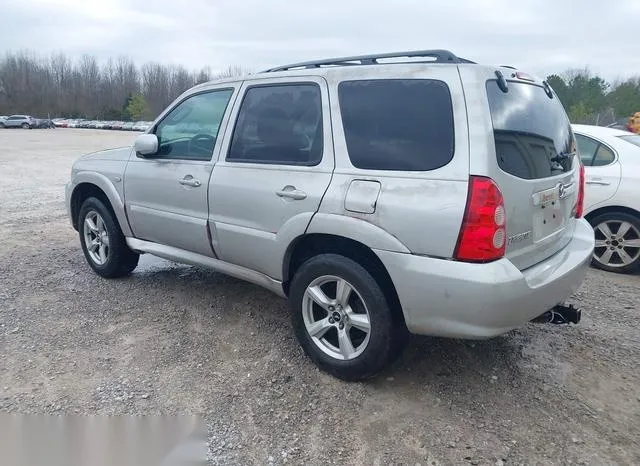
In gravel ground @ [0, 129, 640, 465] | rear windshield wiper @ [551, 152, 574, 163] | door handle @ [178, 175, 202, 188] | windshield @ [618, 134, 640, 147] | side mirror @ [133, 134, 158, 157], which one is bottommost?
gravel ground @ [0, 129, 640, 465]

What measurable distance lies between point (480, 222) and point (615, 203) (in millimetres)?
3678

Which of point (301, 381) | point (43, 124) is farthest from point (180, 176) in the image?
point (43, 124)

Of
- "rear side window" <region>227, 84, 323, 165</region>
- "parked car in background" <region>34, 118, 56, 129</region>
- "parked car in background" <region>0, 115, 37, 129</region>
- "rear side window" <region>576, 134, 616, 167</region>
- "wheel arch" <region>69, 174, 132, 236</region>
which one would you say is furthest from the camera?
"parked car in background" <region>34, 118, 56, 129</region>

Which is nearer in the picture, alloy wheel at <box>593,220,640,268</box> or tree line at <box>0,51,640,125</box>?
alloy wheel at <box>593,220,640,268</box>

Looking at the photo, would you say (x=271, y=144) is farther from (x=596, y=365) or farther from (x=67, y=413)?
(x=596, y=365)

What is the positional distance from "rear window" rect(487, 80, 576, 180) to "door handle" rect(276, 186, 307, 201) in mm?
1168

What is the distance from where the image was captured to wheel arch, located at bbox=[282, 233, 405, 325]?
3.02 metres

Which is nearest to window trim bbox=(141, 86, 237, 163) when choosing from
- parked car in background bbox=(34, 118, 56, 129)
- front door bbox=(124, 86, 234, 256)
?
front door bbox=(124, 86, 234, 256)

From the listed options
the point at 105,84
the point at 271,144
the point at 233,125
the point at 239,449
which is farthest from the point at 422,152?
the point at 105,84

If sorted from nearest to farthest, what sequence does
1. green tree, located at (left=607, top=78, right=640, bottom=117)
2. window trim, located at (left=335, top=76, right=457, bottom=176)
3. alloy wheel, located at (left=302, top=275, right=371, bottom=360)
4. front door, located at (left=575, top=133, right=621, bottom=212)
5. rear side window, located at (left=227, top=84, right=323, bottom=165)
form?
window trim, located at (left=335, top=76, right=457, bottom=176), alloy wheel, located at (left=302, top=275, right=371, bottom=360), rear side window, located at (left=227, top=84, right=323, bottom=165), front door, located at (left=575, top=133, right=621, bottom=212), green tree, located at (left=607, top=78, right=640, bottom=117)

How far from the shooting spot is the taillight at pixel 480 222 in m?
2.61

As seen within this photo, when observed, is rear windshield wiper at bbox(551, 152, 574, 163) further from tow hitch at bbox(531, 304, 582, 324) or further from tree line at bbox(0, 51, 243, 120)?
tree line at bbox(0, 51, 243, 120)

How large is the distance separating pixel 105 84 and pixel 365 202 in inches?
4277

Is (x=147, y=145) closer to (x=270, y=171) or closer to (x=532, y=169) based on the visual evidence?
(x=270, y=171)
